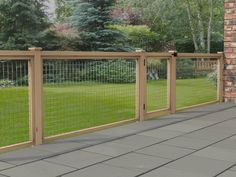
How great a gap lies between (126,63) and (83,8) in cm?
1120

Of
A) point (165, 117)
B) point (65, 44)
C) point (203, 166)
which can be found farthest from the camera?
point (65, 44)

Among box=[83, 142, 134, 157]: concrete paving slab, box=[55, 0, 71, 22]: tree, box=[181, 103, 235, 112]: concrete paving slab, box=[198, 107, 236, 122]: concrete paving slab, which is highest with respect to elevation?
box=[55, 0, 71, 22]: tree

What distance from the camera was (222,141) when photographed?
6031 millimetres

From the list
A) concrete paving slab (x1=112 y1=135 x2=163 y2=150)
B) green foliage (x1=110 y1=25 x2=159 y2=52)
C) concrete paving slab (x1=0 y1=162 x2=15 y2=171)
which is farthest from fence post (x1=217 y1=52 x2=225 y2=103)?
green foliage (x1=110 y1=25 x2=159 y2=52)

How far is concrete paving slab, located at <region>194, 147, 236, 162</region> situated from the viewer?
514cm

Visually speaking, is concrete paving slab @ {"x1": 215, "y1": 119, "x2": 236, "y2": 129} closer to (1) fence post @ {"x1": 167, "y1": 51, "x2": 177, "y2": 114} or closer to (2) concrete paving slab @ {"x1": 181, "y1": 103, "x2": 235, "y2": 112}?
(1) fence post @ {"x1": 167, "y1": 51, "x2": 177, "y2": 114}

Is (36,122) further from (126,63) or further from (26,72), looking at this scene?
(126,63)

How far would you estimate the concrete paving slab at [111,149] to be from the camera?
5313mm

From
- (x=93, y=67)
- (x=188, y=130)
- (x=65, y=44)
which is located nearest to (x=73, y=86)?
(x=93, y=67)

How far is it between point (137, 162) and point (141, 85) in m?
2.61

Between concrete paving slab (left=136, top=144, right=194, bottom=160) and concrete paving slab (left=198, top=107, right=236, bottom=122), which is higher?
concrete paving slab (left=198, top=107, right=236, bottom=122)

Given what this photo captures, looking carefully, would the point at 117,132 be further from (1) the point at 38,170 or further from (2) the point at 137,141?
(1) the point at 38,170

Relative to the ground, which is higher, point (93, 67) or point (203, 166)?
point (93, 67)

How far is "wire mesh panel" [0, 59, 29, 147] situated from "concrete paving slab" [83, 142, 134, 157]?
1.04m
